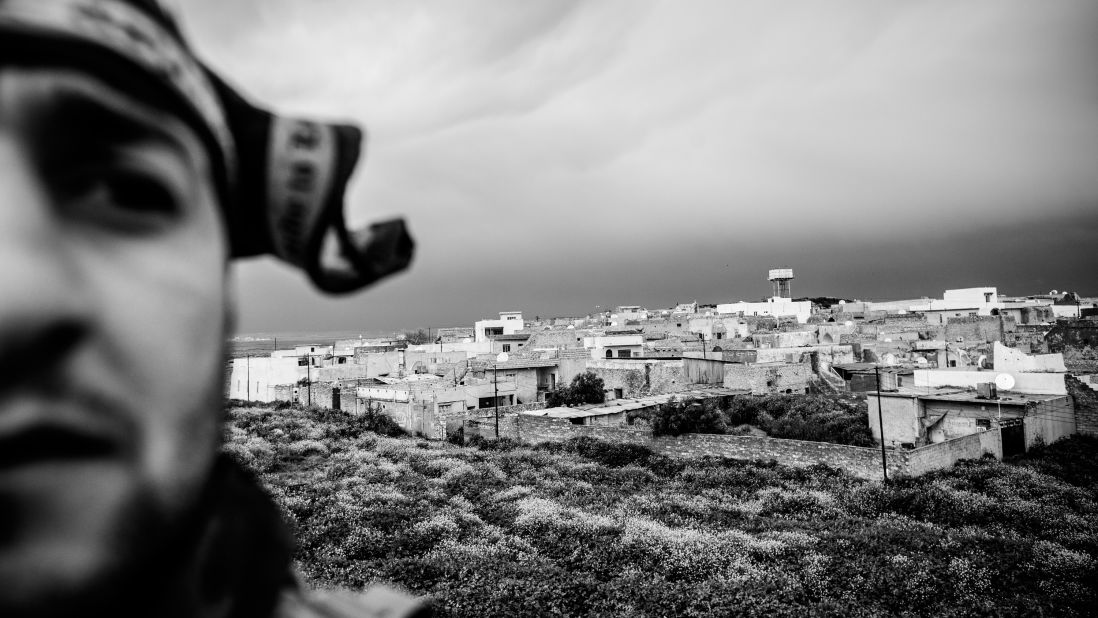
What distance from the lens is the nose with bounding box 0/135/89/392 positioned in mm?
585

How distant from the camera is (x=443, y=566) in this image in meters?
8.32

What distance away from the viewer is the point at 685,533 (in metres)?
10.9

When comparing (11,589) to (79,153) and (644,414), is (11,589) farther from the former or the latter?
(644,414)

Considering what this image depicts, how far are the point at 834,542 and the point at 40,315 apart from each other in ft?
41.4

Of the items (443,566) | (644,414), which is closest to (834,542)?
(443,566)

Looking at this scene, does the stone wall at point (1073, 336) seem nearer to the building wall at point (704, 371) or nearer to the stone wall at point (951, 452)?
the building wall at point (704, 371)

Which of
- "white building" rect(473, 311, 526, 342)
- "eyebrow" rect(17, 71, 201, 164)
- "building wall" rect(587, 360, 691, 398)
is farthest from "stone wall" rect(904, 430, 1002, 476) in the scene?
"white building" rect(473, 311, 526, 342)

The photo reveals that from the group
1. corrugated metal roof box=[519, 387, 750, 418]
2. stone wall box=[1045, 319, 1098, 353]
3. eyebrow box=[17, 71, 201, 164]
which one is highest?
eyebrow box=[17, 71, 201, 164]

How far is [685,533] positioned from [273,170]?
37.4ft

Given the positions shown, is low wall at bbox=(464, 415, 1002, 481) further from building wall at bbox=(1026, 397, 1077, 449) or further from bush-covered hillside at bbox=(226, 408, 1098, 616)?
building wall at bbox=(1026, 397, 1077, 449)

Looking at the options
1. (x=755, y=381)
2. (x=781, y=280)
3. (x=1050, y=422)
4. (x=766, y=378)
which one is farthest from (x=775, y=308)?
(x=1050, y=422)


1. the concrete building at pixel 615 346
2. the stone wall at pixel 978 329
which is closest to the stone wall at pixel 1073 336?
the stone wall at pixel 978 329

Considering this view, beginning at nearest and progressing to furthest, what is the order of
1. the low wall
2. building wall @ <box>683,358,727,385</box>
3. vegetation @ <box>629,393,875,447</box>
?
1. the low wall
2. vegetation @ <box>629,393,875,447</box>
3. building wall @ <box>683,358,727,385</box>

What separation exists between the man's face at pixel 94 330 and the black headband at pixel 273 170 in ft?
0.18
